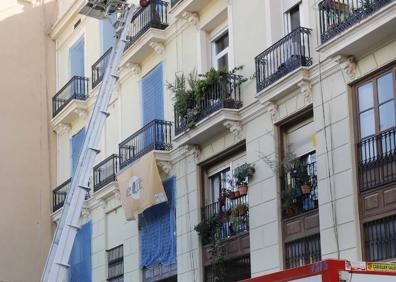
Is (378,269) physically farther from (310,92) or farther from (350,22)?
(310,92)

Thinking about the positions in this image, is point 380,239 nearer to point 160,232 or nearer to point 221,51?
point 221,51

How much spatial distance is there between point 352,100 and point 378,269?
821cm

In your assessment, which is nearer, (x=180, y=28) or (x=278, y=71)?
(x=278, y=71)

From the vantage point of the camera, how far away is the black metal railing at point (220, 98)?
70.0ft

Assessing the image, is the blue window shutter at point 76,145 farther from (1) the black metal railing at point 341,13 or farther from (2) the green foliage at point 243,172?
(1) the black metal railing at point 341,13

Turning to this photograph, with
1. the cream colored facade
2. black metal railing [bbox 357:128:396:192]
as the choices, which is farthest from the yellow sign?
the cream colored facade

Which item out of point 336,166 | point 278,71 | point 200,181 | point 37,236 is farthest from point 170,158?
point 37,236

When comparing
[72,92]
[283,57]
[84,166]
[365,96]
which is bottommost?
[84,166]

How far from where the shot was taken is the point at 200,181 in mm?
23188

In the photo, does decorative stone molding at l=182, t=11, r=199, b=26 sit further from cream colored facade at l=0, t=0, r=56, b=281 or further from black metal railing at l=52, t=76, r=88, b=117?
cream colored facade at l=0, t=0, r=56, b=281

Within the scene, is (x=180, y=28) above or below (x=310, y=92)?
above

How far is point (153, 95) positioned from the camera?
25969 millimetres

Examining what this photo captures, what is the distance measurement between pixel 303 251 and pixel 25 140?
1783 cm

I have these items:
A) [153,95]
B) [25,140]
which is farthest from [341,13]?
[25,140]
